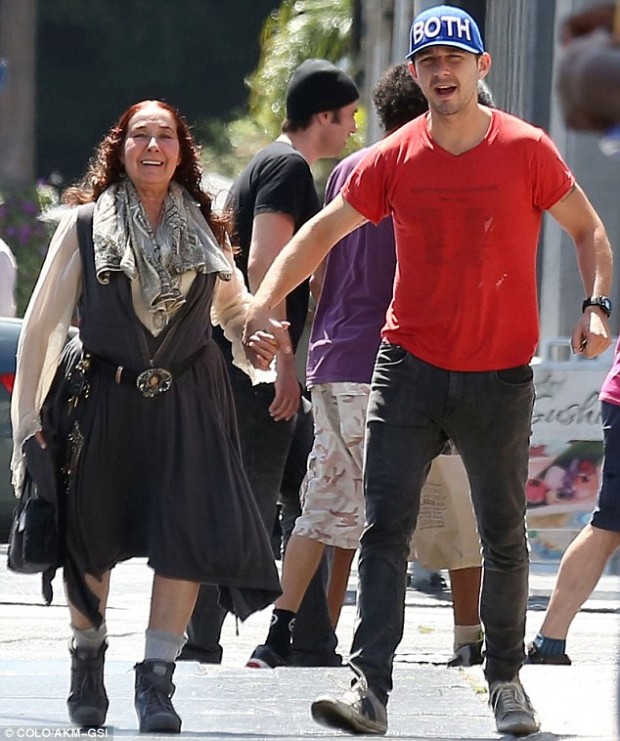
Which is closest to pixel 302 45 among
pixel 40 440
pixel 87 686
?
pixel 40 440

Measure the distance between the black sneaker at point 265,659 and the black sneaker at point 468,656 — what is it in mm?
557

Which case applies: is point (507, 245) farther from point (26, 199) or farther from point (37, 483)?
point (26, 199)

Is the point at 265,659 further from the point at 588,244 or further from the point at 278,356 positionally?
the point at 588,244

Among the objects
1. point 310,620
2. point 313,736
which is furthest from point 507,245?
point 310,620

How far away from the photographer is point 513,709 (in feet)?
18.4

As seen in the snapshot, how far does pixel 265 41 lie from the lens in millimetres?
25844

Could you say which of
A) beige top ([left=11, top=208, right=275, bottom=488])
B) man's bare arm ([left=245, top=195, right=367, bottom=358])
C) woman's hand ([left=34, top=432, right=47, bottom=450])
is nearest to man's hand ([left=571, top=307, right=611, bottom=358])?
man's bare arm ([left=245, top=195, right=367, bottom=358])

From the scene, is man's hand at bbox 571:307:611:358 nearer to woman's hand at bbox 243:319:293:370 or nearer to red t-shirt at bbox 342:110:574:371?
red t-shirt at bbox 342:110:574:371

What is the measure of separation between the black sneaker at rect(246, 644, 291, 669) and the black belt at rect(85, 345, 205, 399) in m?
1.60

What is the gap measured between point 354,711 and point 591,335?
1.15 metres

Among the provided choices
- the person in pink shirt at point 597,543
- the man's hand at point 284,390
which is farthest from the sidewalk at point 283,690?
the man's hand at point 284,390

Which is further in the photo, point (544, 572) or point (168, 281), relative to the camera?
point (544, 572)

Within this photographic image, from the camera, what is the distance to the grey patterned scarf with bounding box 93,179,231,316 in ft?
18.1

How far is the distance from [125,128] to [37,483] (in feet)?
3.40
